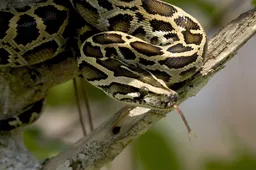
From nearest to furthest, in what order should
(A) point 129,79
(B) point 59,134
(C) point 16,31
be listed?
(A) point 129,79
(C) point 16,31
(B) point 59,134

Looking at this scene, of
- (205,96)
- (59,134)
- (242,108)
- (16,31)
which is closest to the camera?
(16,31)

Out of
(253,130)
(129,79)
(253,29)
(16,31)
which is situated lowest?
(253,130)

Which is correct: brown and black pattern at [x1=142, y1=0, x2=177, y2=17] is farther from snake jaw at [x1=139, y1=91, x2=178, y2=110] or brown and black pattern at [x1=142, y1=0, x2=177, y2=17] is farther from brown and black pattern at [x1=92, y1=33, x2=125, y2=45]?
snake jaw at [x1=139, y1=91, x2=178, y2=110]

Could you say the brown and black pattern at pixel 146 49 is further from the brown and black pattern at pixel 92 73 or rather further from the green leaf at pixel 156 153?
the green leaf at pixel 156 153

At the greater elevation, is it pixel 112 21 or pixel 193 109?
pixel 112 21

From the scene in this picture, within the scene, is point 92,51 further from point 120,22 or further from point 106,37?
point 120,22

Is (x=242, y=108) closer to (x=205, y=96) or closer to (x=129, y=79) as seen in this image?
(x=205, y=96)

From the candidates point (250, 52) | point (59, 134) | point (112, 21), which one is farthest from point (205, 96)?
point (112, 21)
